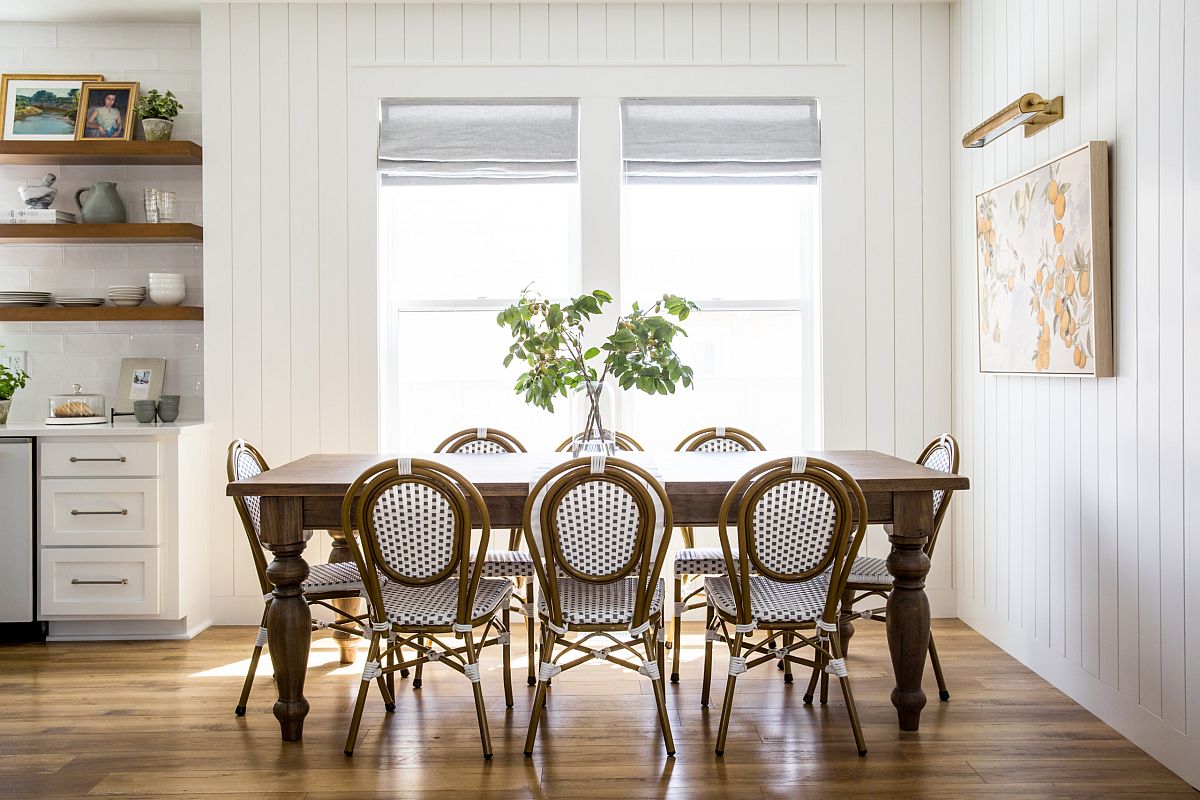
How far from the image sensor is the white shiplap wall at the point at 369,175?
427cm

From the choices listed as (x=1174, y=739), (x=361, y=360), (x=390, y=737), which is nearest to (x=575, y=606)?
(x=390, y=737)

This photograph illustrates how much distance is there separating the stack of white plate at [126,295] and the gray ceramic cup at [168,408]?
1.73ft

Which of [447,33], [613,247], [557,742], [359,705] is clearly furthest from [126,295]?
[557,742]

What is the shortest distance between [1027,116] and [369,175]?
2.80 m

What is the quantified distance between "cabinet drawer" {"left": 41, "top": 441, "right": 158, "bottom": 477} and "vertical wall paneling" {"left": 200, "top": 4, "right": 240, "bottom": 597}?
1.30 feet

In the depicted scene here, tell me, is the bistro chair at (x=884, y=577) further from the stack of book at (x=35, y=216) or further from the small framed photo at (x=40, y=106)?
the small framed photo at (x=40, y=106)

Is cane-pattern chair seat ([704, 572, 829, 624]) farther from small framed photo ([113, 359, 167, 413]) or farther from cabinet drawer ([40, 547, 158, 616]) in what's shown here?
small framed photo ([113, 359, 167, 413])

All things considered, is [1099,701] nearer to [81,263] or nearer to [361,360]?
[361,360]

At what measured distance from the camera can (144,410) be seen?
4113 mm

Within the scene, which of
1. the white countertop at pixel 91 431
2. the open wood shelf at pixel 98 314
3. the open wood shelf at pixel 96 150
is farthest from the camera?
the open wood shelf at pixel 98 314

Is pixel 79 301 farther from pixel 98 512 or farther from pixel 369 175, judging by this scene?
pixel 369 175

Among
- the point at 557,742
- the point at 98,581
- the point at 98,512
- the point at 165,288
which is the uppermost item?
the point at 165,288

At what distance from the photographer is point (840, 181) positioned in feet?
14.2

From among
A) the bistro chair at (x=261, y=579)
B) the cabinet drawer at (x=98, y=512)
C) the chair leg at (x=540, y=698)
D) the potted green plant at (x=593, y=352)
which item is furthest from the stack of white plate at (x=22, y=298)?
the chair leg at (x=540, y=698)
